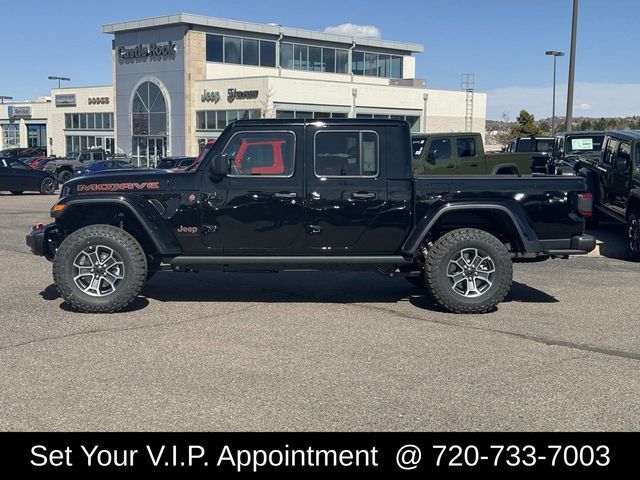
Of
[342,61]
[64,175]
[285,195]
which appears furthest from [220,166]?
[342,61]

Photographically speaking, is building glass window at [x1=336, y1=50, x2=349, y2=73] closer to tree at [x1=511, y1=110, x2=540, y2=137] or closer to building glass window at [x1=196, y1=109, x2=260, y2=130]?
building glass window at [x1=196, y1=109, x2=260, y2=130]

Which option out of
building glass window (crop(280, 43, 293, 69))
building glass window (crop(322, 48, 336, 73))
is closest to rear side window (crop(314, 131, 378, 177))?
building glass window (crop(280, 43, 293, 69))

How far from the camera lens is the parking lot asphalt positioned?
485 cm

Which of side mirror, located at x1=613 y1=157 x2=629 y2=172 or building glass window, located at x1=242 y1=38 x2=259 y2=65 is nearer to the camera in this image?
side mirror, located at x1=613 y1=157 x2=629 y2=172

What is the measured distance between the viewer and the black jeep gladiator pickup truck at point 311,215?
776 cm

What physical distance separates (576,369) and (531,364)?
0.34 meters

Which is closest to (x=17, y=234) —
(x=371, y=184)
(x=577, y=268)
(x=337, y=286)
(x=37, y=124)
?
(x=337, y=286)

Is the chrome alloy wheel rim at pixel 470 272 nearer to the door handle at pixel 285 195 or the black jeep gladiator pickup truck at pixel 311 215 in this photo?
the black jeep gladiator pickup truck at pixel 311 215

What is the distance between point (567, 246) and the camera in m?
7.96

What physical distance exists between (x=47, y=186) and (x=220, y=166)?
21946 millimetres

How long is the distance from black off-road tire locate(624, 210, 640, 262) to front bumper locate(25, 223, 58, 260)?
8.19 meters

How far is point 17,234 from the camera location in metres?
14.5

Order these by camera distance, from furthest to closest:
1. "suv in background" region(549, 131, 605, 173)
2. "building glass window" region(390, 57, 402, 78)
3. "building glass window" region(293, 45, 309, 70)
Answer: "building glass window" region(390, 57, 402, 78) → "building glass window" region(293, 45, 309, 70) → "suv in background" region(549, 131, 605, 173)

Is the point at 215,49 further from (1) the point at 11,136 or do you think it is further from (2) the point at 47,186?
(1) the point at 11,136
